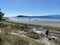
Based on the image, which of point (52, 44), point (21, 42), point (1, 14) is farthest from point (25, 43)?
point (1, 14)

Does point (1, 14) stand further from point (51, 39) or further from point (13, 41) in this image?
point (13, 41)

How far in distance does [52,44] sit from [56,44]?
356mm

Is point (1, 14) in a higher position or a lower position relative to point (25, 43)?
higher

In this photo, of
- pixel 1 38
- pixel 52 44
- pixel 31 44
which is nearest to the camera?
pixel 1 38

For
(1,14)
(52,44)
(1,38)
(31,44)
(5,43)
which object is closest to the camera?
(5,43)

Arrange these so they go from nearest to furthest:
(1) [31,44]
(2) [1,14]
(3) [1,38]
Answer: (3) [1,38]
(1) [31,44]
(2) [1,14]

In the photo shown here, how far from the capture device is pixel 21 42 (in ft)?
25.8

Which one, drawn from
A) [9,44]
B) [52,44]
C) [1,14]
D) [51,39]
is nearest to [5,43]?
[9,44]

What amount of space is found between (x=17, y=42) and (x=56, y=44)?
11.4 ft

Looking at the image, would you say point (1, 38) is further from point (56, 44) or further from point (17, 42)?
point (56, 44)

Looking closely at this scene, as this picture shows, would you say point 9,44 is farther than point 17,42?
No

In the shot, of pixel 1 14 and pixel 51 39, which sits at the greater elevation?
pixel 1 14

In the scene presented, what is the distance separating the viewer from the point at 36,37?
1117 cm

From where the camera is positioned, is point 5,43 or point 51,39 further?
point 51,39
